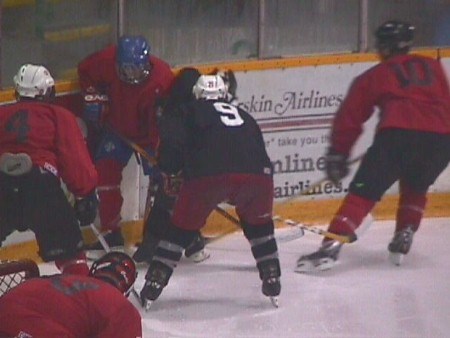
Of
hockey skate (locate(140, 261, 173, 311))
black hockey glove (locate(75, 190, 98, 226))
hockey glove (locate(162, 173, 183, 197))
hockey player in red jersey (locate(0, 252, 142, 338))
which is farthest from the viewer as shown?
hockey glove (locate(162, 173, 183, 197))

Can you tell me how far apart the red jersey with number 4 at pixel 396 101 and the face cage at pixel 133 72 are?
766 millimetres

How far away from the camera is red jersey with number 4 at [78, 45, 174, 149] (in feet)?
16.5

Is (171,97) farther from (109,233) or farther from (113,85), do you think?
(109,233)

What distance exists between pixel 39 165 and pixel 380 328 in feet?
4.04

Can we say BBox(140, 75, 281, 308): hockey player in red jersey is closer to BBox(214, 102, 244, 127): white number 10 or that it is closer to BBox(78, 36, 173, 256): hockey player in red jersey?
BBox(214, 102, 244, 127): white number 10

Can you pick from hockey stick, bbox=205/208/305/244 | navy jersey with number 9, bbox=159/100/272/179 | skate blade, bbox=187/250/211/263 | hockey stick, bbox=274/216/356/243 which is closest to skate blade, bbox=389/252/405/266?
hockey stick, bbox=274/216/356/243

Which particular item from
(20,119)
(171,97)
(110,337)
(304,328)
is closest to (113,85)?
(171,97)

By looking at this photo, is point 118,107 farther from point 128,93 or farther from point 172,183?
A: point 172,183

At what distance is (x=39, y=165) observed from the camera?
411 centimetres

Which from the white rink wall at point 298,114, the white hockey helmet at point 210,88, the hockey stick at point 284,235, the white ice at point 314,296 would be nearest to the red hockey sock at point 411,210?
the white ice at point 314,296

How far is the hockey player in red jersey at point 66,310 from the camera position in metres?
2.76

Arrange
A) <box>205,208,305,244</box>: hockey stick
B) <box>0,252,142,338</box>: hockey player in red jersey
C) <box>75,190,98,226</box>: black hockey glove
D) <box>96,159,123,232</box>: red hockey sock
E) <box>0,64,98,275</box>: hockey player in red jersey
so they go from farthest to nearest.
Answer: <box>205,208,305,244</box>: hockey stick → <box>96,159,123,232</box>: red hockey sock → <box>75,190,98,226</box>: black hockey glove → <box>0,64,98,275</box>: hockey player in red jersey → <box>0,252,142,338</box>: hockey player in red jersey

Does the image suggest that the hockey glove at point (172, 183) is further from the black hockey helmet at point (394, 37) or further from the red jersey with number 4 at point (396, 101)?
the black hockey helmet at point (394, 37)

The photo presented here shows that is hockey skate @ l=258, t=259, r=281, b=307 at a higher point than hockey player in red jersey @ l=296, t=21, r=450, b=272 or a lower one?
lower
